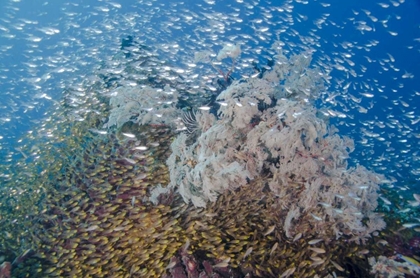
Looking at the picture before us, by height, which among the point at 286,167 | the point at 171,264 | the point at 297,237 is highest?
the point at 286,167

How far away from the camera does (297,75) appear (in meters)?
9.69

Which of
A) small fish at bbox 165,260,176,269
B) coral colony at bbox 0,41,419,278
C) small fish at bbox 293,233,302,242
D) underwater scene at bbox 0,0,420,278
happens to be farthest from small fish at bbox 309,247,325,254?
small fish at bbox 165,260,176,269

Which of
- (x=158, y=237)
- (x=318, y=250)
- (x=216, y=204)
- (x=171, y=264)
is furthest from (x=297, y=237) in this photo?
(x=158, y=237)

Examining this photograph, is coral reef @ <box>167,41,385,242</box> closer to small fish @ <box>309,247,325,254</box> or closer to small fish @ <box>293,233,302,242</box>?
small fish @ <box>293,233,302,242</box>

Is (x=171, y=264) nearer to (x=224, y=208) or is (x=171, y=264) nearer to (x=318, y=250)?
(x=224, y=208)

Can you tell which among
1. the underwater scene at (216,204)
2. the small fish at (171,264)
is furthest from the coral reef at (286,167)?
the small fish at (171,264)

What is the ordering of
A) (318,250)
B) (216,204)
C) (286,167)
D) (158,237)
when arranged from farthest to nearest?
(216,204), (286,167), (158,237), (318,250)

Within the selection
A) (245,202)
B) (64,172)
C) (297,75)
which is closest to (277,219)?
(245,202)

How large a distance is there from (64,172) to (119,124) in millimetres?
2164

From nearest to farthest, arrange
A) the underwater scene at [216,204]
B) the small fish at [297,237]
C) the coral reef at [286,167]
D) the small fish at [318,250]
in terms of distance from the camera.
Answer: the small fish at [318,250] → the small fish at [297,237] → the underwater scene at [216,204] → the coral reef at [286,167]

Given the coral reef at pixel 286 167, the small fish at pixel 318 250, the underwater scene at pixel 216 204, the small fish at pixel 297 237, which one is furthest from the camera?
the coral reef at pixel 286 167

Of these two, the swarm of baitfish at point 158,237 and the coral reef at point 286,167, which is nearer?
the swarm of baitfish at point 158,237

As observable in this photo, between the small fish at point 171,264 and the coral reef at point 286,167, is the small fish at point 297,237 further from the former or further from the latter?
the small fish at point 171,264

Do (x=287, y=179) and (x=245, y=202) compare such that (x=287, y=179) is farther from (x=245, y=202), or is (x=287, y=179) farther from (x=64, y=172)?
(x=64, y=172)
